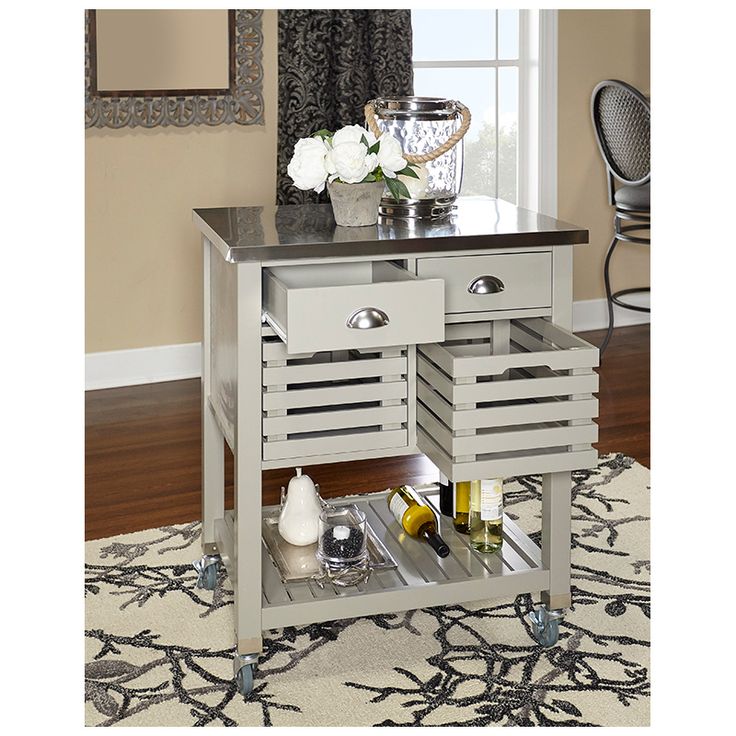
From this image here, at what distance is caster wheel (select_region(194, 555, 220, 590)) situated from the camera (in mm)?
2230

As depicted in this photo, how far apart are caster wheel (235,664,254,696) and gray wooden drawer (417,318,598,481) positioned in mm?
493

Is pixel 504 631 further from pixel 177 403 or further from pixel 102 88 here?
pixel 102 88

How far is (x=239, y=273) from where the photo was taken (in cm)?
171

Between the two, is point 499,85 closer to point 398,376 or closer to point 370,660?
point 398,376

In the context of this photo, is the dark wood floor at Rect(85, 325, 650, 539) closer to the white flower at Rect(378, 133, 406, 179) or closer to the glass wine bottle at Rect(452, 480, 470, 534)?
the glass wine bottle at Rect(452, 480, 470, 534)

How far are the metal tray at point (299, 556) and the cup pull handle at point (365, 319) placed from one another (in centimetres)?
55

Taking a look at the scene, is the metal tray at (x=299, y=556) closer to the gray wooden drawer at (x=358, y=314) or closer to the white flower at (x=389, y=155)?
the gray wooden drawer at (x=358, y=314)

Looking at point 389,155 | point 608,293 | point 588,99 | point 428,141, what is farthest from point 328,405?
point 588,99

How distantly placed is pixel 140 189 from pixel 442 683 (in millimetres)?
2445

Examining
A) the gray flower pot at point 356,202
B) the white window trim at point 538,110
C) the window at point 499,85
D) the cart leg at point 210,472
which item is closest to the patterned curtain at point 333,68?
the window at point 499,85

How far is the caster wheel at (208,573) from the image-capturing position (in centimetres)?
223

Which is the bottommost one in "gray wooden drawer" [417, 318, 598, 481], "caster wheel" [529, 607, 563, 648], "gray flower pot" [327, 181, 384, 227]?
"caster wheel" [529, 607, 563, 648]

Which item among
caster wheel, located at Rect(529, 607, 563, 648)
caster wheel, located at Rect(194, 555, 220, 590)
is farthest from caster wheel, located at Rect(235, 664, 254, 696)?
caster wheel, located at Rect(529, 607, 563, 648)
